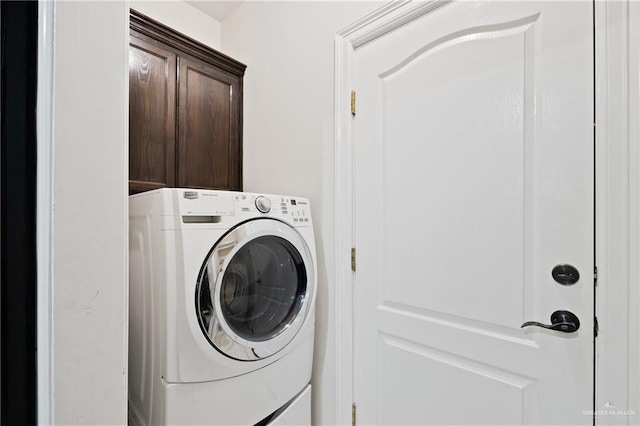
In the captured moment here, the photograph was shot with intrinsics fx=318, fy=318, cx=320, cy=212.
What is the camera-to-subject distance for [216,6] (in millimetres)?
2059

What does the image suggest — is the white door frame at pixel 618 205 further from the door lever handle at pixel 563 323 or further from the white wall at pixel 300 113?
the white wall at pixel 300 113

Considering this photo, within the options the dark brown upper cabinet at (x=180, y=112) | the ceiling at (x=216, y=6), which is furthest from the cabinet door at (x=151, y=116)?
the ceiling at (x=216, y=6)

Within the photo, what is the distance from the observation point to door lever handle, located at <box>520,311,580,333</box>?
3.01 ft

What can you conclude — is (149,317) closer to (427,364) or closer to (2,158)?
(2,158)

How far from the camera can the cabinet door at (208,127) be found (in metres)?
1.71

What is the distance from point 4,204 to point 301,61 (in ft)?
4.89

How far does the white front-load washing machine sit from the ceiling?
150 cm

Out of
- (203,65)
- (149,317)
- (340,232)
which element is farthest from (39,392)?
(203,65)

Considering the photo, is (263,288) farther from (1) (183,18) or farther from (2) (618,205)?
(1) (183,18)

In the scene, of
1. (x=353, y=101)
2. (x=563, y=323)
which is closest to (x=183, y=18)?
(x=353, y=101)

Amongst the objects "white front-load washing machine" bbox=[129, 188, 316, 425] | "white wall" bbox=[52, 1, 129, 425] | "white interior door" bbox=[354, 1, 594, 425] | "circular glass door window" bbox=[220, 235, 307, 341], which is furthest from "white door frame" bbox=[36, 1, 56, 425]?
"white interior door" bbox=[354, 1, 594, 425]

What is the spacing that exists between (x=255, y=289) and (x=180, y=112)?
105cm

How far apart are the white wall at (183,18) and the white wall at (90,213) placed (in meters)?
1.63

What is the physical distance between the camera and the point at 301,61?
65.3 inches
